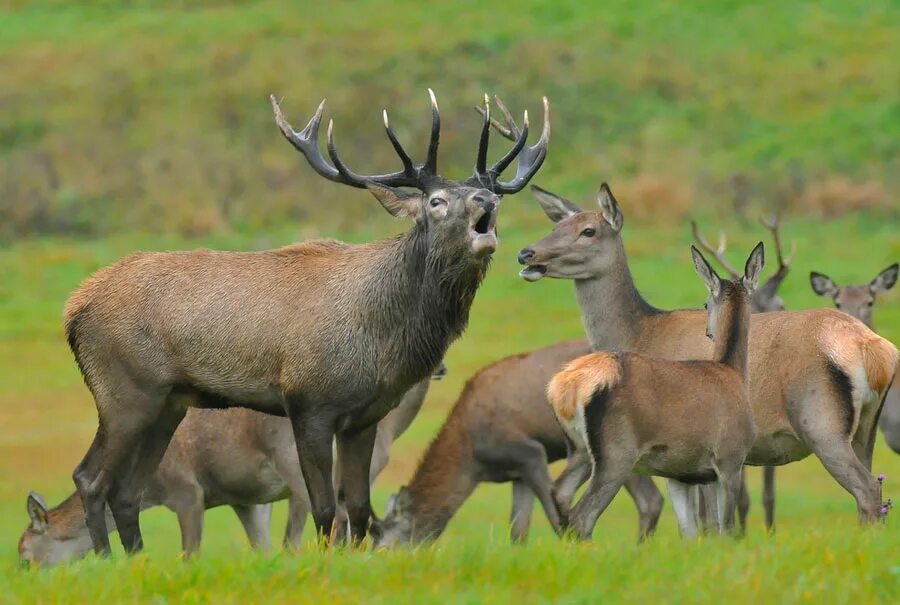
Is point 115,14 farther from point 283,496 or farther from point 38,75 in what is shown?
point 283,496

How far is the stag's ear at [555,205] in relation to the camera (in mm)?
12617

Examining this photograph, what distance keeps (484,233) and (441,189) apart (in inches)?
18.4

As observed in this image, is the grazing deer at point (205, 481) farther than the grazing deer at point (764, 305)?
No

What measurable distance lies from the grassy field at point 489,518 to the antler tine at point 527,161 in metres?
2.02

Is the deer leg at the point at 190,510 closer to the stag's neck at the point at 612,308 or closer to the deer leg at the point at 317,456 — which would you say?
the deer leg at the point at 317,456

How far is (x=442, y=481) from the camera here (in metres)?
13.2

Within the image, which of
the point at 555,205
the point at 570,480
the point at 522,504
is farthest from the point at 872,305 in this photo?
the point at 570,480

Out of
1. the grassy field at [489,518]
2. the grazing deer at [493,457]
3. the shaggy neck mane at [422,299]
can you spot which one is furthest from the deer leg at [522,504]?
the shaggy neck mane at [422,299]

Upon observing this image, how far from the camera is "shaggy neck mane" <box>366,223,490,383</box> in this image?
9.94 meters

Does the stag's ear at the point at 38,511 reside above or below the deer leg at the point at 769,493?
above

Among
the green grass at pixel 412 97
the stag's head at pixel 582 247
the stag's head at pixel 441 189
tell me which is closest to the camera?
the stag's head at pixel 441 189

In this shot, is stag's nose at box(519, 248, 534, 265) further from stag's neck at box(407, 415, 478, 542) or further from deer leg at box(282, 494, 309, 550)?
deer leg at box(282, 494, 309, 550)

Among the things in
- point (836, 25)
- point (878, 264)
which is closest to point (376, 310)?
point (878, 264)

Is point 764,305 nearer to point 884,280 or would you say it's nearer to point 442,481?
point 884,280
